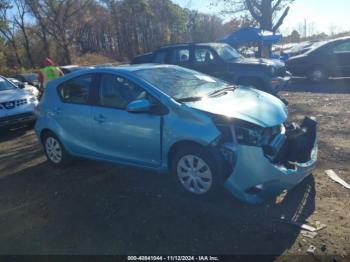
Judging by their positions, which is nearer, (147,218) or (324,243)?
(324,243)

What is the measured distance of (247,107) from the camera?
4266 mm

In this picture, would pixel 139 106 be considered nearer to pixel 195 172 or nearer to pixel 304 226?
pixel 195 172

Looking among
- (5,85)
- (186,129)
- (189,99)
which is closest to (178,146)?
(186,129)

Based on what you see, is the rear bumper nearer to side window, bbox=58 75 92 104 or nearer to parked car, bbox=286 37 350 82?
side window, bbox=58 75 92 104

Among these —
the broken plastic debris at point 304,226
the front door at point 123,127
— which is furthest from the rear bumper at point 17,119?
the broken plastic debris at point 304,226

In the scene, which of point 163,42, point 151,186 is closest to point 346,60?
point 151,186

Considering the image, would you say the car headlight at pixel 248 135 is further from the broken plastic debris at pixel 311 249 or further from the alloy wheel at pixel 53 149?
the alloy wheel at pixel 53 149

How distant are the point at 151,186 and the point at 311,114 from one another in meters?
4.98

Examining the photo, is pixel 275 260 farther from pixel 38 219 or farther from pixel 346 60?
pixel 346 60

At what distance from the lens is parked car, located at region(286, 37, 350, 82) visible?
41.1ft

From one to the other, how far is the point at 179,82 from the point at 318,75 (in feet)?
31.5

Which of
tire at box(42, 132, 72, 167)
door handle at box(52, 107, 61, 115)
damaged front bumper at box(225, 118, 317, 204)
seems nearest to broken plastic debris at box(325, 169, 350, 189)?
damaged front bumper at box(225, 118, 317, 204)

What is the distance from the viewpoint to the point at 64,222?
162 inches

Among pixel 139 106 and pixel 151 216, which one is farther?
pixel 139 106
